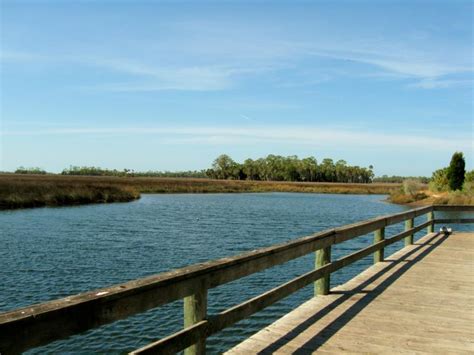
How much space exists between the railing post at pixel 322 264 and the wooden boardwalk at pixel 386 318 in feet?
0.43

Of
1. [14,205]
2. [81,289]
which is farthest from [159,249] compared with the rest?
[14,205]

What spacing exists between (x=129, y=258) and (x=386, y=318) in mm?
13225

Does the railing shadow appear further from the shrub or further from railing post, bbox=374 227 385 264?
the shrub

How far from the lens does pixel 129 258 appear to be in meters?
17.8

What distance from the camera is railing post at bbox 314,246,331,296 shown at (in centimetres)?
676

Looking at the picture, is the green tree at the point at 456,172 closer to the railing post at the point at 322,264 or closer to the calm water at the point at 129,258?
the calm water at the point at 129,258

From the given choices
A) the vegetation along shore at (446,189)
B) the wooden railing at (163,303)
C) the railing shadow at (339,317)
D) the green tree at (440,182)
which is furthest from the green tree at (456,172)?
the wooden railing at (163,303)

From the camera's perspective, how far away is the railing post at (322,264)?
676cm

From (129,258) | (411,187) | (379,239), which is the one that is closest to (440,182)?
(411,187)

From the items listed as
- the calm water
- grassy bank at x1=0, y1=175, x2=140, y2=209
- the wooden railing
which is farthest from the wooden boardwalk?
grassy bank at x1=0, y1=175, x2=140, y2=209

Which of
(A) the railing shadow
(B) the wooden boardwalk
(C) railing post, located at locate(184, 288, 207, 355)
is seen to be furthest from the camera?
(B) the wooden boardwalk

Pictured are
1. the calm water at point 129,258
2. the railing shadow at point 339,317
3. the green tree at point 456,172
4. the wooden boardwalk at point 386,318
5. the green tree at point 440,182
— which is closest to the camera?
the railing shadow at point 339,317

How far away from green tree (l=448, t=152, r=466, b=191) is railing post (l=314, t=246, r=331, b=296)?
53.2 meters

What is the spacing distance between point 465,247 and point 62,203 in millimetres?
37783
